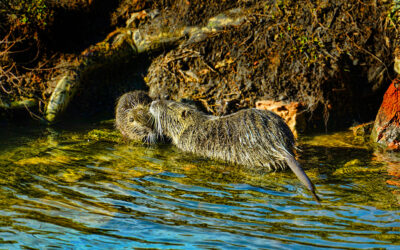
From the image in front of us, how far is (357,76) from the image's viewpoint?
678 cm

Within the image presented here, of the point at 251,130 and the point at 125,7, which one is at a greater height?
the point at 125,7

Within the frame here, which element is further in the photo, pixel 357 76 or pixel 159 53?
pixel 159 53

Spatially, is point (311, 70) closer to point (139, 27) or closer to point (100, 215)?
point (139, 27)

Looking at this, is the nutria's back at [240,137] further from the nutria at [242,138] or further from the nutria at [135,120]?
the nutria at [135,120]

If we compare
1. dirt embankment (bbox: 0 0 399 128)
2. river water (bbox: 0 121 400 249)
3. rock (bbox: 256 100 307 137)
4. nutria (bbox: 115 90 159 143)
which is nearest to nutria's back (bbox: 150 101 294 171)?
river water (bbox: 0 121 400 249)

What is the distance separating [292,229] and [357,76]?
13.6 ft

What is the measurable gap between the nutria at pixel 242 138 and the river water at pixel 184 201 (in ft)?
0.61

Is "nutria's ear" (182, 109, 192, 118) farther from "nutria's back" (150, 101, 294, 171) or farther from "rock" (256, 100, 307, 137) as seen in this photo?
"rock" (256, 100, 307, 137)

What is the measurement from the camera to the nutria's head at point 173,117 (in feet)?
19.9

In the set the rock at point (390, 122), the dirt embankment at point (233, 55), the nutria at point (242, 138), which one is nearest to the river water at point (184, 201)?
the nutria at point (242, 138)

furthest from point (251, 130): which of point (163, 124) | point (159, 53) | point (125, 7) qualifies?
point (125, 7)

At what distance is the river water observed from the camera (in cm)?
324

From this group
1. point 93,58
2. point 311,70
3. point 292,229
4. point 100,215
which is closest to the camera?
point 292,229

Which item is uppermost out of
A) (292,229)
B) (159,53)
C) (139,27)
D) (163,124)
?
(139,27)
